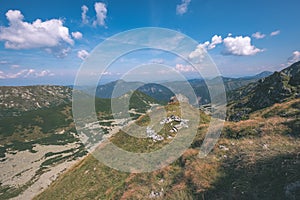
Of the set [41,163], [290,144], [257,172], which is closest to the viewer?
[257,172]

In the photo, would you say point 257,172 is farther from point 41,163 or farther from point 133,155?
point 41,163

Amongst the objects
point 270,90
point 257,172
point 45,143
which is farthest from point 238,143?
point 45,143

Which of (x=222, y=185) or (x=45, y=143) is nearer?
(x=222, y=185)

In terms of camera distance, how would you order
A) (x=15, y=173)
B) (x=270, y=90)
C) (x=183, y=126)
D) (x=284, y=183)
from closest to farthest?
(x=284, y=183), (x=183, y=126), (x=270, y=90), (x=15, y=173)

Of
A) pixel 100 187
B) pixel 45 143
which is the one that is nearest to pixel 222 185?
pixel 100 187

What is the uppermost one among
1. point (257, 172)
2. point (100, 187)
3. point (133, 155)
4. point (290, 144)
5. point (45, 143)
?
point (290, 144)

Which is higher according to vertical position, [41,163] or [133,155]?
[133,155]
